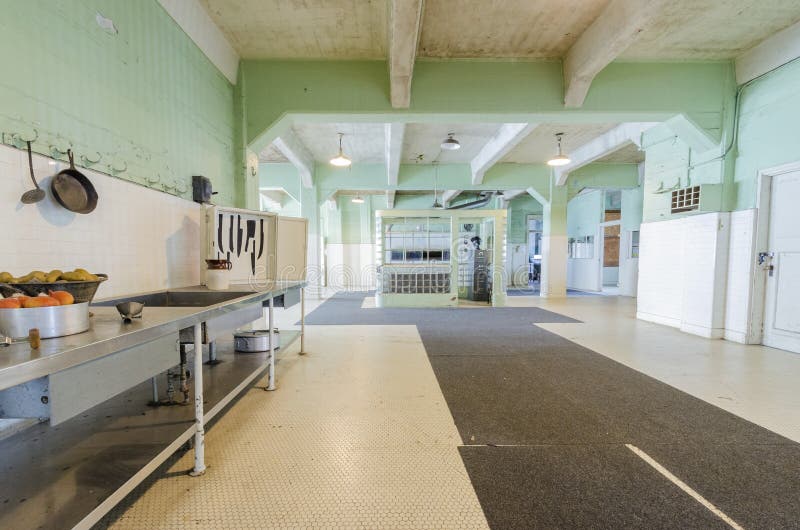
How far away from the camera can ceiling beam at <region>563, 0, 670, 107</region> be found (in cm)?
309

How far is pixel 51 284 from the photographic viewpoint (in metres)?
1.30

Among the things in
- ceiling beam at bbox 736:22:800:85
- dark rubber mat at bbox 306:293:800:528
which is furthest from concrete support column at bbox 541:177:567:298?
dark rubber mat at bbox 306:293:800:528

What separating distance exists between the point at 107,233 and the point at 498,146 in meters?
6.75

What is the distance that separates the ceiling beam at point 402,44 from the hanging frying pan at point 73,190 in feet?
9.30

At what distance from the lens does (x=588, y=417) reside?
8.09ft

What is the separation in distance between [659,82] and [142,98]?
612 cm

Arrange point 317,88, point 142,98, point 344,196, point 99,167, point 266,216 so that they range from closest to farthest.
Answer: point 99,167 < point 142,98 < point 266,216 < point 317,88 < point 344,196

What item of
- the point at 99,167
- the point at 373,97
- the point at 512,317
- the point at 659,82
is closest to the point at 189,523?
the point at 99,167

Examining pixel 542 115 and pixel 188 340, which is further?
pixel 542 115

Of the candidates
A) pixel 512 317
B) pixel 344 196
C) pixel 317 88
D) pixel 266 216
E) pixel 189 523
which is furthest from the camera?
pixel 344 196

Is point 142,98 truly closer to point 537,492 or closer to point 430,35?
point 430,35

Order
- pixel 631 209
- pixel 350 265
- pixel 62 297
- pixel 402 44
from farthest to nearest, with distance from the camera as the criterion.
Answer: pixel 350 265, pixel 631 209, pixel 402 44, pixel 62 297

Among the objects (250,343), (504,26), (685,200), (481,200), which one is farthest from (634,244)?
(250,343)

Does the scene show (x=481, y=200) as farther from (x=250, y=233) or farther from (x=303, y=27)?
(x=250, y=233)
